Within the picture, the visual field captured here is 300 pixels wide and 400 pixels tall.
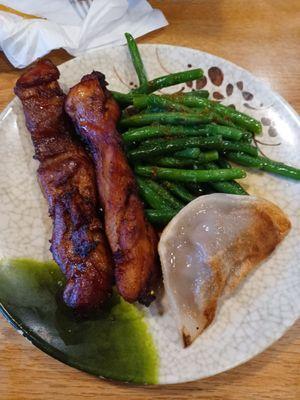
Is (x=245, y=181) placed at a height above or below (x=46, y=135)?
below

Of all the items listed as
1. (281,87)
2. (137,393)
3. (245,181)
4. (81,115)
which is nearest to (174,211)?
(245,181)

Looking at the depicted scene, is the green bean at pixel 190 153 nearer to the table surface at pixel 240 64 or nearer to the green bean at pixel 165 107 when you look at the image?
the green bean at pixel 165 107

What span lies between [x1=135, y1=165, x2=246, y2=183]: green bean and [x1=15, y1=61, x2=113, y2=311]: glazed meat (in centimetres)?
33

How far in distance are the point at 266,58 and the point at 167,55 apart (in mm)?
799

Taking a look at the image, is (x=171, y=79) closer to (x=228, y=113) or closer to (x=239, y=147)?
(x=228, y=113)

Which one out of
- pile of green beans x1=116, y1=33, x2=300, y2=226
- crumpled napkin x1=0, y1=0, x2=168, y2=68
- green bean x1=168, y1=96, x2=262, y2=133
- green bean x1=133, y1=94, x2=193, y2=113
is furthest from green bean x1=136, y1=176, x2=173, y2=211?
crumpled napkin x1=0, y1=0, x2=168, y2=68

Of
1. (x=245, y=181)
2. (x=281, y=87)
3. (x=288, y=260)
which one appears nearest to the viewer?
(x=288, y=260)

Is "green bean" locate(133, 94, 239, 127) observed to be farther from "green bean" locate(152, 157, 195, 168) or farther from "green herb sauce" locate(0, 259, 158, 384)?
"green herb sauce" locate(0, 259, 158, 384)

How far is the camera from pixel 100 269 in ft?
7.30

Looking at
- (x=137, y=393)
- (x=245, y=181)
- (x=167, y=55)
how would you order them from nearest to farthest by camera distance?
(x=137, y=393) < (x=245, y=181) < (x=167, y=55)

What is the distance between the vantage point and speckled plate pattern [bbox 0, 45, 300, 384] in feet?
7.26

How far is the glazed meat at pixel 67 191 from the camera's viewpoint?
2.21m

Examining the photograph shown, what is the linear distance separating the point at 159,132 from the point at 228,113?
47 cm

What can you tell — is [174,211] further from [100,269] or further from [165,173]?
[100,269]
